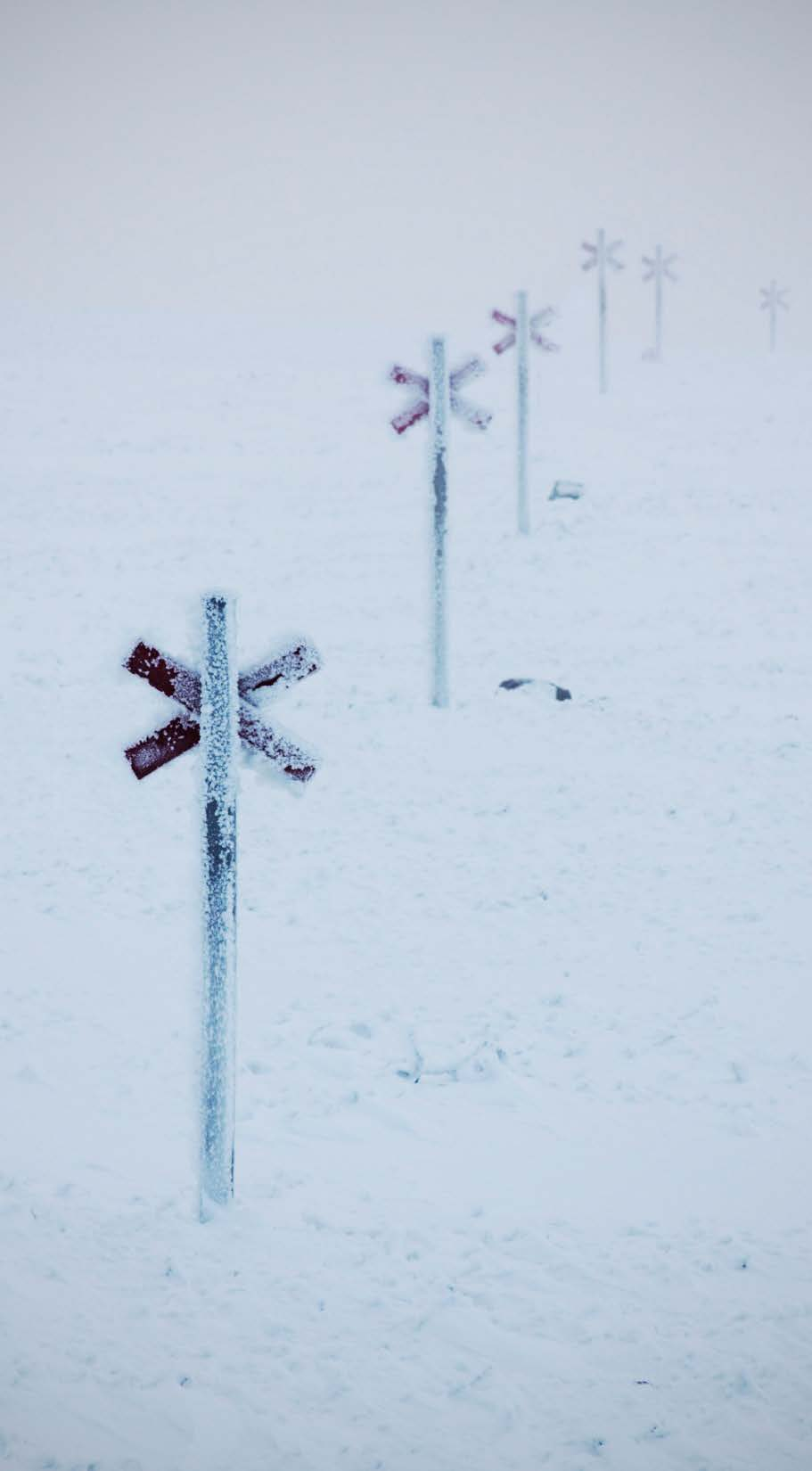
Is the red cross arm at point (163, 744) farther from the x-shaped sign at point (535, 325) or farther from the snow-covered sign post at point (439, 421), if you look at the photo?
the x-shaped sign at point (535, 325)

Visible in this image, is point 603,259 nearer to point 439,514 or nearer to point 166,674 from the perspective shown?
point 439,514

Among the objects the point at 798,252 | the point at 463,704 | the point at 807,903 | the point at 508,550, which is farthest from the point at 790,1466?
the point at 798,252

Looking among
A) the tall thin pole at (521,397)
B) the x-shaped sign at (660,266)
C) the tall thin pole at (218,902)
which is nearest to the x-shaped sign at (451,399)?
the tall thin pole at (521,397)

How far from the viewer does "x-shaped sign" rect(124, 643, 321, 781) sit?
514 centimetres

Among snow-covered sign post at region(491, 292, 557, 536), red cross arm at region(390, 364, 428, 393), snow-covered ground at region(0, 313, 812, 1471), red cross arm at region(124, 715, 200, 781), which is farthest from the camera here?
snow-covered sign post at region(491, 292, 557, 536)

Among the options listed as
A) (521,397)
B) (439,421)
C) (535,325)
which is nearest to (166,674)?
(439,421)

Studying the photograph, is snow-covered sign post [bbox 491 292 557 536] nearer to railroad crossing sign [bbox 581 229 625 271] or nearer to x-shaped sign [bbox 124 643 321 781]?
x-shaped sign [bbox 124 643 321 781]

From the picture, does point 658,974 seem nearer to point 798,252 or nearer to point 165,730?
point 165,730

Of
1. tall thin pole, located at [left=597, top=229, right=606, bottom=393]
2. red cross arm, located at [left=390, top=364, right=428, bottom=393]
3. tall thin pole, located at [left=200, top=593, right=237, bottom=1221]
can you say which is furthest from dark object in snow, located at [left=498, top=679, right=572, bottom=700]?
tall thin pole, located at [left=597, top=229, right=606, bottom=393]

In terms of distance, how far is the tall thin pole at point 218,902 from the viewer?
16.9 feet

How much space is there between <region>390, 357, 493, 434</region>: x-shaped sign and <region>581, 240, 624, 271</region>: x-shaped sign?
72.1 feet

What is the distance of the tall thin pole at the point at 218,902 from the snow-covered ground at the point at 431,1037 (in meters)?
0.18

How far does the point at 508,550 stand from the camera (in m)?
20.2

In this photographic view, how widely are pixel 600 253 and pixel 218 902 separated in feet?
105
